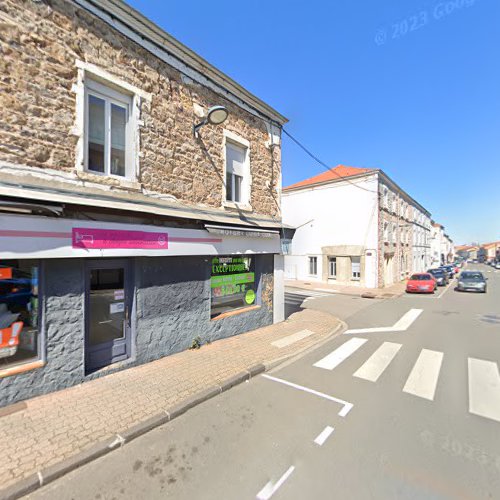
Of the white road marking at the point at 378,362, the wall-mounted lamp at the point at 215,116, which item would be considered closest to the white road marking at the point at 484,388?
the white road marking at the point at 378,362

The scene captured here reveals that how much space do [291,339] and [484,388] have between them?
4.01 meters

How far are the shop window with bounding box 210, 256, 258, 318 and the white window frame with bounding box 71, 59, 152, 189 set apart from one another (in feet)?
9.65

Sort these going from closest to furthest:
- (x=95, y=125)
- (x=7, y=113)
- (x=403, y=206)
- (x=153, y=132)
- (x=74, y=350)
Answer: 1. (x=7, y=113)
2. (x=74, y=350)
3. (x=95, y=125)
4. (x=153, y=132)
5. (x=403, y=206)

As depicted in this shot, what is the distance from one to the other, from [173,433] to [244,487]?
1.29 meters

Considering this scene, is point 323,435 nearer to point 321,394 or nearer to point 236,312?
point 321,394

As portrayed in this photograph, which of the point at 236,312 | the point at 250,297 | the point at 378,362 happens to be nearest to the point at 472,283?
the point at 378,362

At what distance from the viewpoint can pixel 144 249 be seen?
17.2ft

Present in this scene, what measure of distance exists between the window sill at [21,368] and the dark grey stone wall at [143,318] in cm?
6

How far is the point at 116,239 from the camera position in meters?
4.86

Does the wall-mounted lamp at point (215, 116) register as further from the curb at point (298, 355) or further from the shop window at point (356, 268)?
the shop window at point (356, 268)

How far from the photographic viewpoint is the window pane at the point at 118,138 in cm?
521

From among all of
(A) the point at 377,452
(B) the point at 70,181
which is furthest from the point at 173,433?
(B) the point at 70,181

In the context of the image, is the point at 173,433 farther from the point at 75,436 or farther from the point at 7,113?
the point at 7,113

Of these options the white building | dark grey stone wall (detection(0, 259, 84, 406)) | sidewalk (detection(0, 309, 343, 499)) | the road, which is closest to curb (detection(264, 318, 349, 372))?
sidewalk (detection(0, 309, 343, 499))
